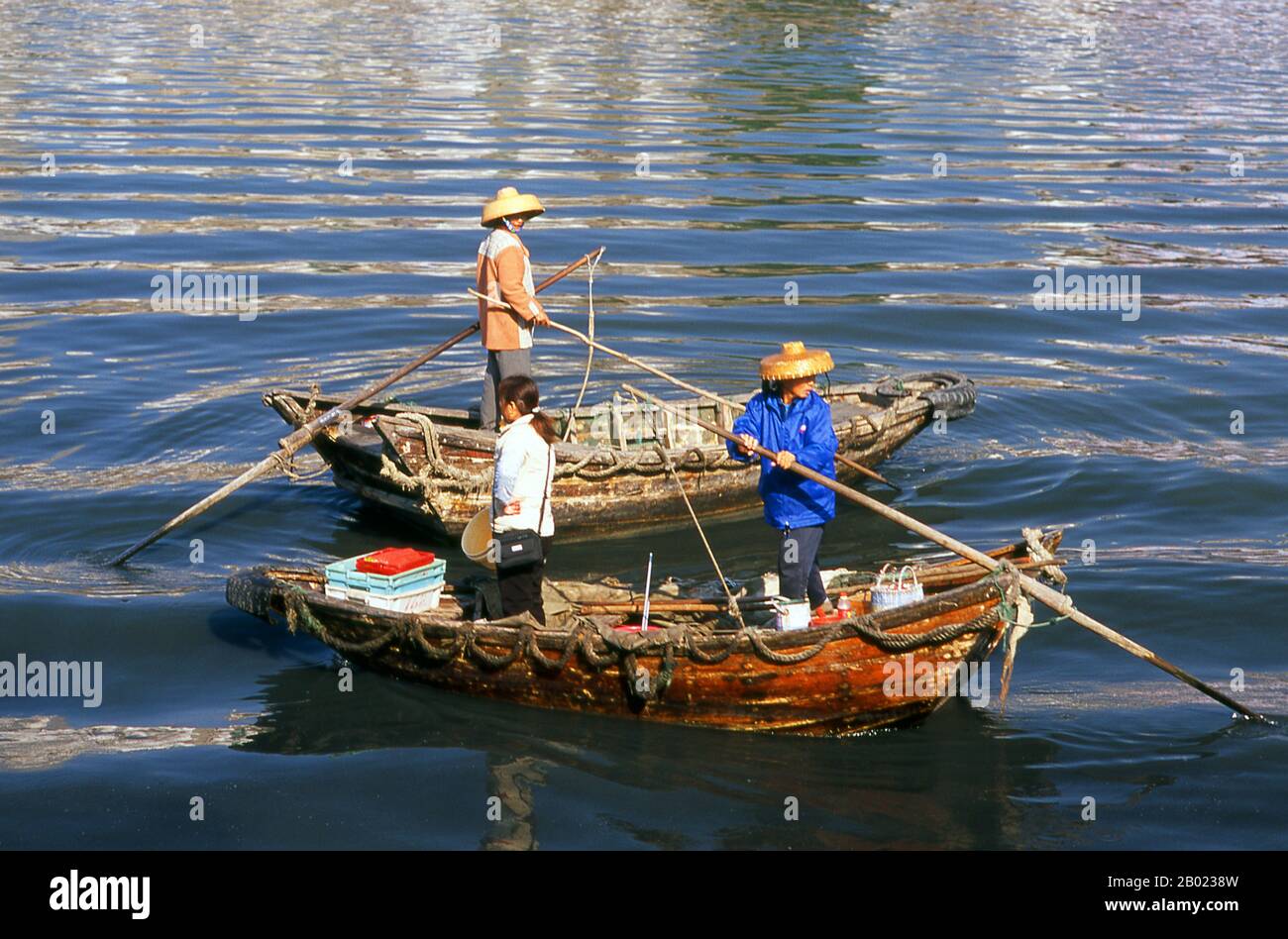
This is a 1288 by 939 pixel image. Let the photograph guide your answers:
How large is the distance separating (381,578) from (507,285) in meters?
3.38

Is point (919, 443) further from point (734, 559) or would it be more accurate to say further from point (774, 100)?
point (774, 100)

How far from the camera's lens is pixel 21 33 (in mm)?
38156

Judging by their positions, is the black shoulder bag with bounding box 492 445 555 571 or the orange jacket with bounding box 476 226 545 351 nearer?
the black shoulder bag with bounding box 492 445 555 571

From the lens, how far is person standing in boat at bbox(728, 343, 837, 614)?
9430 millimetres

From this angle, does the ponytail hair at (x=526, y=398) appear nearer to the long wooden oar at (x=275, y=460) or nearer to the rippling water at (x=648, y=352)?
the rippling water at (x=648, y=352)

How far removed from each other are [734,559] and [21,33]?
3243 centimetres

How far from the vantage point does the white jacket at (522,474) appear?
30.7ft

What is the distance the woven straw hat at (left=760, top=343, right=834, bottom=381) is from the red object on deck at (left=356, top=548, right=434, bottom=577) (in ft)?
8.74
